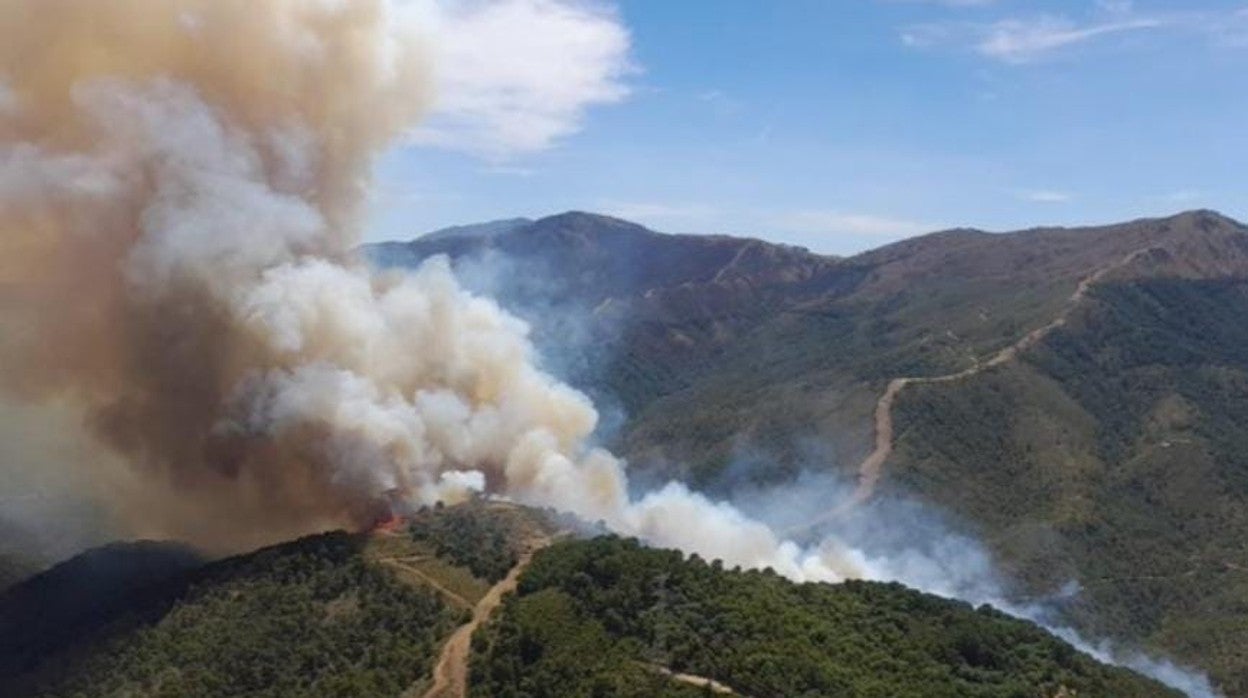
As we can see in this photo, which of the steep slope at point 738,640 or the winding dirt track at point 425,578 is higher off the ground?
the winding dirt track at point 425,578

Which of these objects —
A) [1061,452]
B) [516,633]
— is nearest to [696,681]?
[516,633]

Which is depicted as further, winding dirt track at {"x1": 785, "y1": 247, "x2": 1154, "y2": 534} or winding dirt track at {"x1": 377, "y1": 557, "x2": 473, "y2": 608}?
winding dirt track at {"x1": 785, "y1": 247, "x2": 1154, "y2": 534}

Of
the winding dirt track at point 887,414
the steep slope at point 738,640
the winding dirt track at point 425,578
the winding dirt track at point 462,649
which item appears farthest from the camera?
the winding dirt track at point 887,414

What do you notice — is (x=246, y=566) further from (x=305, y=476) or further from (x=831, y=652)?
(x=831, y=652)

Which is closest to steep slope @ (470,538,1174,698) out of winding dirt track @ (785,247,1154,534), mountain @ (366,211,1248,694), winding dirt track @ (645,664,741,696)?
winding dirt track @ (645,664,741,696)

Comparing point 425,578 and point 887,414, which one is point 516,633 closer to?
point 425,578

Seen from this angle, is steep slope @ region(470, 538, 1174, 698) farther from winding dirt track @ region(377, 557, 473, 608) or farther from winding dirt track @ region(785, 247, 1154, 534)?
winding dirt track @ region(785, 247, 1154, 534)

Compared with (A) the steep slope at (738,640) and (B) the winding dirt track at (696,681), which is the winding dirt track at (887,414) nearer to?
(A) the steep slope at (738,640)

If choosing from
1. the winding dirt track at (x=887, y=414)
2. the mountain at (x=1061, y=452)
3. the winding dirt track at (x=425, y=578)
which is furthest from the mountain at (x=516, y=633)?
the winding dirt track at (x=887, y=414)
